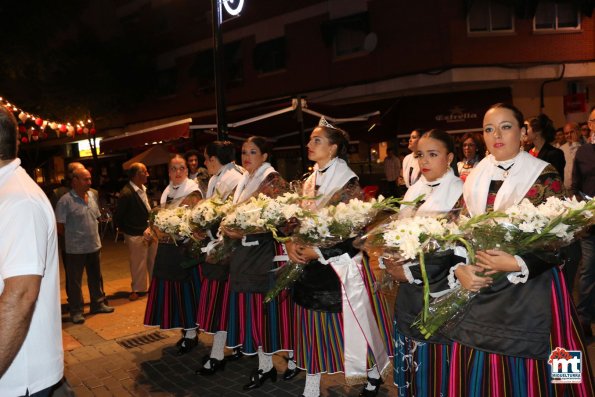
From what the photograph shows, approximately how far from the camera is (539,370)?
2824 mm

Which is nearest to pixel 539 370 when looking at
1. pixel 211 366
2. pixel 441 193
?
pixel 441 193

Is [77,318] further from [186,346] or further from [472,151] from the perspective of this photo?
[472,151]

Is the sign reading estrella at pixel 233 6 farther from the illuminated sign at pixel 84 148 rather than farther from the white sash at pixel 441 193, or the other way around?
the illuminated sign at pixel 84 148

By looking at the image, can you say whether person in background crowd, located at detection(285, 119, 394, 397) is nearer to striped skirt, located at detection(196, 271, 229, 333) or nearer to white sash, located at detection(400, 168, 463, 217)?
white sash, located at detection(400, 168, 463, 217)

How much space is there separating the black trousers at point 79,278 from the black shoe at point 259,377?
353 cm

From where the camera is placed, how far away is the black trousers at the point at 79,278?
23.2 ft

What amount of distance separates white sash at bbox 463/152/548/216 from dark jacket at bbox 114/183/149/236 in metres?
5.72

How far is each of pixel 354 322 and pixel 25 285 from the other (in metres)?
2.53

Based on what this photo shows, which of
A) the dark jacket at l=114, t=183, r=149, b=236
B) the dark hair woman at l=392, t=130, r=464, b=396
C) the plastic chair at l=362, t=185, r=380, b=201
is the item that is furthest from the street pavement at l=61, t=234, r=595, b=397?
the plastic chair at l=362, t=185, r=380, b=201

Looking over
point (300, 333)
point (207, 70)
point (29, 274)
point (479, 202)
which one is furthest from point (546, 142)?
point (207, 70)

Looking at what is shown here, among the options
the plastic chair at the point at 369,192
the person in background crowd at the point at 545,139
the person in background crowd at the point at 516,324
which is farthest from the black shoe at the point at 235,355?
the person in background crowd at the point at 545,139

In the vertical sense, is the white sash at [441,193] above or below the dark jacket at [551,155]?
below

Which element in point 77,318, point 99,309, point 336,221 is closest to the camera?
point 336,221

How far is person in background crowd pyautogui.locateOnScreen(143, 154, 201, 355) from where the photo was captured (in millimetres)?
5543
